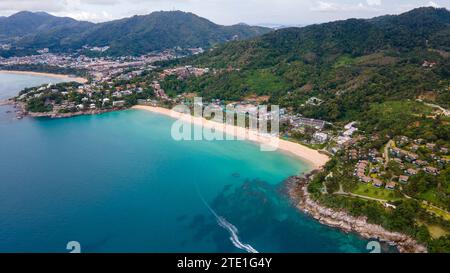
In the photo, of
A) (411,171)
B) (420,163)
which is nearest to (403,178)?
(411,171)

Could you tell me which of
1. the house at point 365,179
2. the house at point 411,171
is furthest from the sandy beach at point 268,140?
the house at point 411,171

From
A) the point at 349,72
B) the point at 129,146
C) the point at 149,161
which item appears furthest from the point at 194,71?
the point at 149,161

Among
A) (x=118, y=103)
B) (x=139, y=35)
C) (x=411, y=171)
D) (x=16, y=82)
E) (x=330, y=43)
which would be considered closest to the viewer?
(x=411, y=171)

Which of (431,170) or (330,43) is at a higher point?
(330,43)

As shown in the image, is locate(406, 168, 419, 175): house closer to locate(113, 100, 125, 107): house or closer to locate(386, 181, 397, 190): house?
locate(386, 181, 397, 190): house

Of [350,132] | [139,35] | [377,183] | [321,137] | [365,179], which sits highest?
[139,35]

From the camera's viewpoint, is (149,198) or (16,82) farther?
(16,82)

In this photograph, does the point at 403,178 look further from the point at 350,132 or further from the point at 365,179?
the point at 350,132
